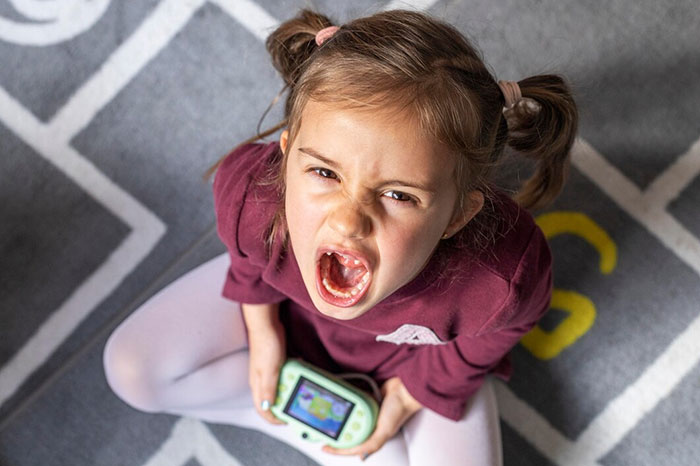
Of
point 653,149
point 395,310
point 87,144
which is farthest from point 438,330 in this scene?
point 87,144

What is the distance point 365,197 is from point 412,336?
250mm

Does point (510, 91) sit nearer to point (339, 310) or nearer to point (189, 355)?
point (339, 310)

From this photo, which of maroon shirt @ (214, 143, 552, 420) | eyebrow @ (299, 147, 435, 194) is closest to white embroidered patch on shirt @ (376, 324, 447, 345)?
maroon shirt @ (214, 143, 552, 420)

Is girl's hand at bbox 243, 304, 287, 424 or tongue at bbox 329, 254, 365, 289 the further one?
girl's hand at bbox 243, 304, 287, 424

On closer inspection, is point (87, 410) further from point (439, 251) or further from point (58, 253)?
point (439, 251)

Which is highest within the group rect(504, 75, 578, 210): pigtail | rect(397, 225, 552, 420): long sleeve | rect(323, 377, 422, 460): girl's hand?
rect(504, 75, 578, 210): pigtail

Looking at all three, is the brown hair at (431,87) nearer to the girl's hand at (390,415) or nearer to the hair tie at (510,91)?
the hair tie at (510,91)

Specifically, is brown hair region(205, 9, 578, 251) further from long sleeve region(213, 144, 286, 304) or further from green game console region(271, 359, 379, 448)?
green game console region(271, 359, 379, 448)

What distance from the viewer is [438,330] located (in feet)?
2.22

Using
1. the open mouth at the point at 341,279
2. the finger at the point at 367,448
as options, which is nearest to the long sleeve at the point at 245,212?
the open mouth at the point at 341,279

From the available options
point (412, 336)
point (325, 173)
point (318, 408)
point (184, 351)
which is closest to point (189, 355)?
point (184, 351)

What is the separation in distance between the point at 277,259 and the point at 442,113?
0.81 feet

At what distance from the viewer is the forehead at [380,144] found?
1.59 ft

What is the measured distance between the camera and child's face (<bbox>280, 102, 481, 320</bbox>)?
488 mm
